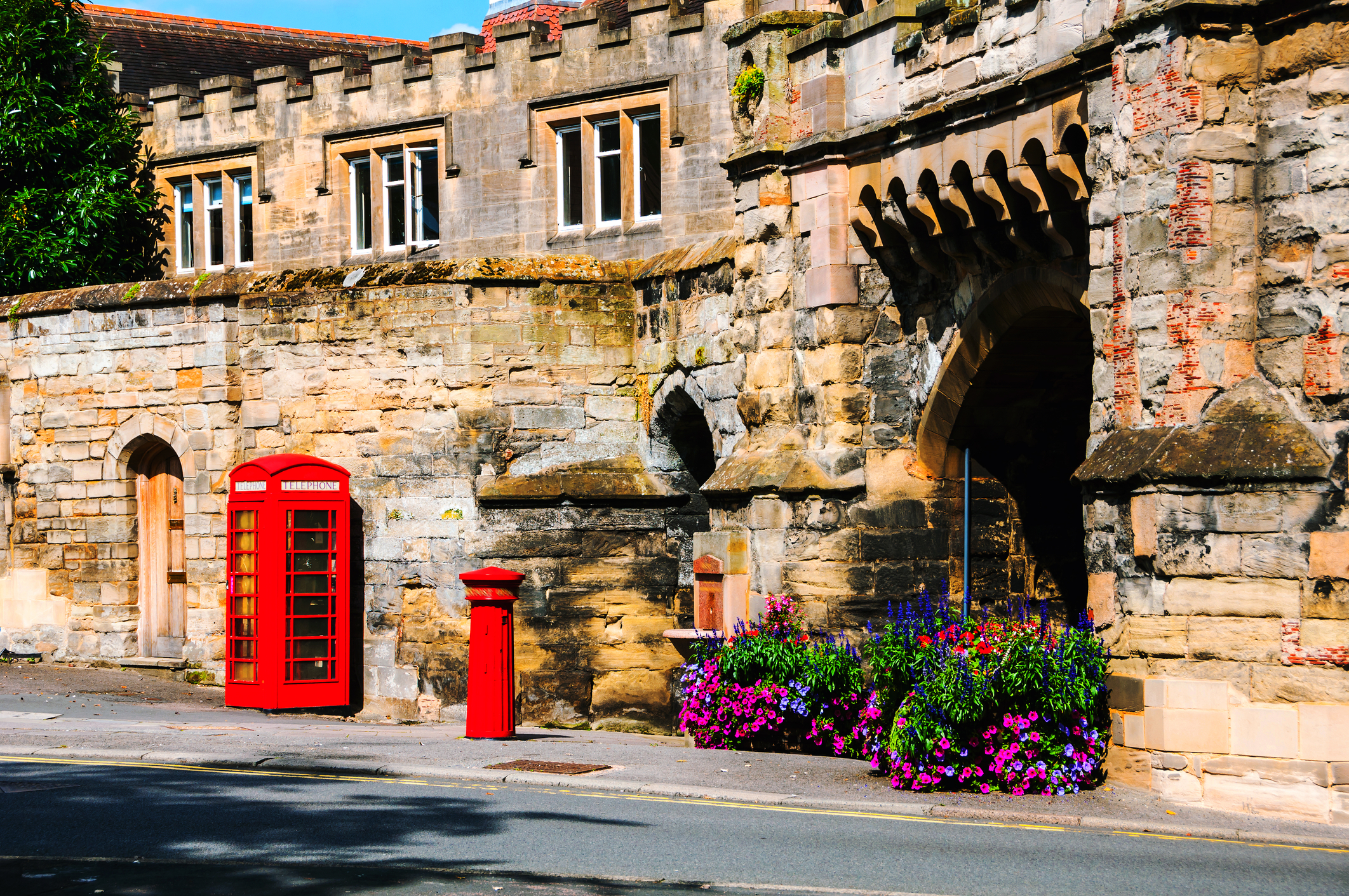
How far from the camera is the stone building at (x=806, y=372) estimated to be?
27.2ft

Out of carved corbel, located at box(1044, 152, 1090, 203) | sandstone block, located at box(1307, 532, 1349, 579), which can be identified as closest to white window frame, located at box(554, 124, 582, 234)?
carved corbel, located at box(1044, 152, 1090, 203)

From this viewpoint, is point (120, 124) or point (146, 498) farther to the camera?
point (120, 124)

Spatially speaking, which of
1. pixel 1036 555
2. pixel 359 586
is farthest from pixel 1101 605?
pixel 359 586

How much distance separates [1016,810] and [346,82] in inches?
676

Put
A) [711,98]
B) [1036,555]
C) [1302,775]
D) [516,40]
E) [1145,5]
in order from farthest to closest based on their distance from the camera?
[516,40] → [711,98] → [1036,555] → [1145,5] → [1302,775]

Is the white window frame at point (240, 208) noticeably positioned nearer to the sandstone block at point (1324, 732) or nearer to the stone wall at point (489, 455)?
the stone wall at point (489, 455)

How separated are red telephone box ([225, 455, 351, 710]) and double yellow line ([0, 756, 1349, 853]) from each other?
425 cm

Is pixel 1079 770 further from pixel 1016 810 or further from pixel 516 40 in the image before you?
pixel 516 40

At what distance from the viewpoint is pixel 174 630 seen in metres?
17.2

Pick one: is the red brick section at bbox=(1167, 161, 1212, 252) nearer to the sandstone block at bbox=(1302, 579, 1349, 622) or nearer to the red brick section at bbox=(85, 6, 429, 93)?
the sandstone block at bbox=(1302, 579, 1349, 622)

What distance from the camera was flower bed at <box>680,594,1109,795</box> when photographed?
8.73 metres

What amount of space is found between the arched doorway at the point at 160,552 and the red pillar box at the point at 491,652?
22.1 feet

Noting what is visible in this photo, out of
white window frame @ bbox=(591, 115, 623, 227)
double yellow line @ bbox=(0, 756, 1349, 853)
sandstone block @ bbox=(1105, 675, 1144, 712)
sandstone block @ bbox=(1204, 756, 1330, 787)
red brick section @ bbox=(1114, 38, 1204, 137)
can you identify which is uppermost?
white window frame @ bbox=(591, 115, 623, 227)

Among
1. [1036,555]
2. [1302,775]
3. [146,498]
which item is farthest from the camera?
[146,498]
